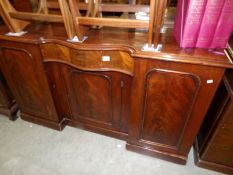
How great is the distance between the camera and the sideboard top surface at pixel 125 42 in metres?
0.93

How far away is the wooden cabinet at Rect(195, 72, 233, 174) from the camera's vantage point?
1.10 m

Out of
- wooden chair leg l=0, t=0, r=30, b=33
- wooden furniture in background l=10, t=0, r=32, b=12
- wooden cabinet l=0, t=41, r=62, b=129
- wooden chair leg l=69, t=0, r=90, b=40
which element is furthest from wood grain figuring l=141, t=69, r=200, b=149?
wooden furniture in background l=10, t=0, r=32, b=12

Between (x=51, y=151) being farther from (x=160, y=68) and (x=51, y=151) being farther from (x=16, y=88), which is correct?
(x=160, y=68)

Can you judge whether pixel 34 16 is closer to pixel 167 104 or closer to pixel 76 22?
pixel 76 22

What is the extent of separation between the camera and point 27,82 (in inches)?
57.9

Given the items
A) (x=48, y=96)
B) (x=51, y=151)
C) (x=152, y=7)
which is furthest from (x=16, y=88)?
(x=152, y=7)

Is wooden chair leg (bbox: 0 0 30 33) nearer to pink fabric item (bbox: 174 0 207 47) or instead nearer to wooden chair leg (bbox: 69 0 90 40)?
wooden chair leg (bbox: 69 0 90 40)

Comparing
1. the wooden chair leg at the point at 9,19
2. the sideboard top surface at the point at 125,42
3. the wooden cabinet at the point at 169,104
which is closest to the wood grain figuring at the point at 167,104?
the wooden cabinet at the point at 169,104

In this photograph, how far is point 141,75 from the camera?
1.08 metres

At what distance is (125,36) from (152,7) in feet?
1.01

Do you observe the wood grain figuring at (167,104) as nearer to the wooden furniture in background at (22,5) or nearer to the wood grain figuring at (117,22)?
the wood grain figuring at (117,22)

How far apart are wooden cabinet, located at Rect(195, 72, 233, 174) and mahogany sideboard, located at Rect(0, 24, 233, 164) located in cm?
12

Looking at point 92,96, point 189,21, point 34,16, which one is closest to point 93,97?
point 92,96

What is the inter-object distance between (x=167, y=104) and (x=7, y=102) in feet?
4.92
